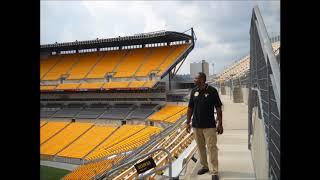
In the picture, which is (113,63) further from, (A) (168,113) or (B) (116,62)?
(A) (168,113)

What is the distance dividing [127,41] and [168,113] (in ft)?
31.9

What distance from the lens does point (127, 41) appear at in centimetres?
3027

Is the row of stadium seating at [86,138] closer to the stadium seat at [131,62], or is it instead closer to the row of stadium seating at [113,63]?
the stadium seat at [131,62]

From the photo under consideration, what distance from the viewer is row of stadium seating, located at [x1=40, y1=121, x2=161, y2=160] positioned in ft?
60.3

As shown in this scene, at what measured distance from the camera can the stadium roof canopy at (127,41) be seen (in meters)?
28.2

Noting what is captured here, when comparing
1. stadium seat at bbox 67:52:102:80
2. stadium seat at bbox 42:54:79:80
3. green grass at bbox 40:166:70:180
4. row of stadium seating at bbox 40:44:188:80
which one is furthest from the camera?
stadium seat at bbox 42:54:79:80

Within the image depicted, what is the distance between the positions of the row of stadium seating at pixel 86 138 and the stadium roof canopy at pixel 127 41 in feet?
27.2

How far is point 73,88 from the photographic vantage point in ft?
95.6

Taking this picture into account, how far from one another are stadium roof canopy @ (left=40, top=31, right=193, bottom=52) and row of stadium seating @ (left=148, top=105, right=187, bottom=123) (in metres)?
6.50

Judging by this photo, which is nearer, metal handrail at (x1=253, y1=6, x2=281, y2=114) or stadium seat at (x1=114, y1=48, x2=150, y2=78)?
metal handrail at (x1=253, y1=6, x2=281, y2=114)

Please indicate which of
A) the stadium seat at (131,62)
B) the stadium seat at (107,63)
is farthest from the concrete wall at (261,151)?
the stadium seat at (107,63)

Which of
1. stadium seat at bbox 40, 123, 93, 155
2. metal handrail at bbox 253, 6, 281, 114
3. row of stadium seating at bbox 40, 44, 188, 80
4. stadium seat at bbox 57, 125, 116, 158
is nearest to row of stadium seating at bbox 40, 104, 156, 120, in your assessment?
stadium seat at bbox 40, 123, 93, 155

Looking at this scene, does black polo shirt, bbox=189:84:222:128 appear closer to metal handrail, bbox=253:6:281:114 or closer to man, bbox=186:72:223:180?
man, bbox=186:72:223:180
